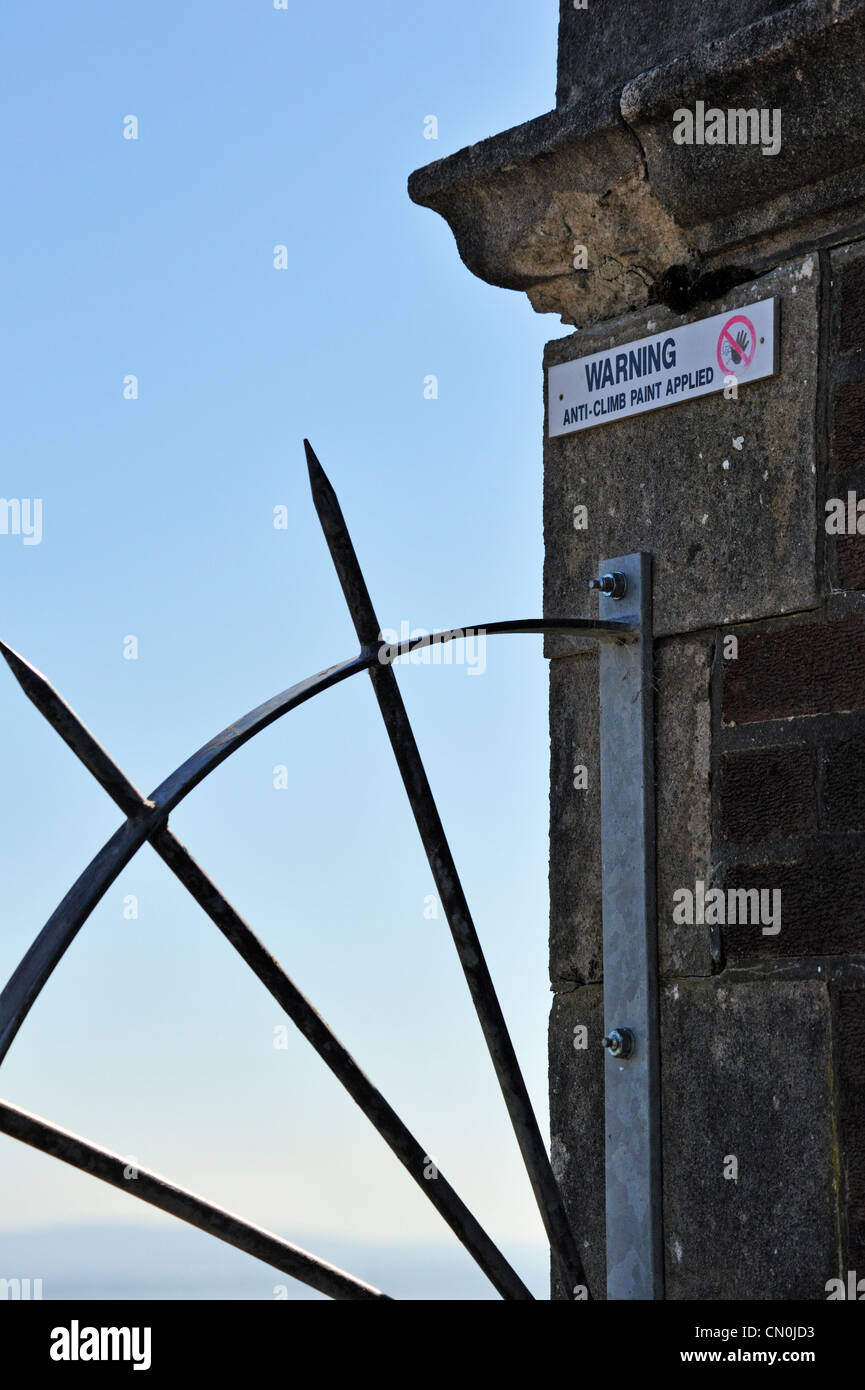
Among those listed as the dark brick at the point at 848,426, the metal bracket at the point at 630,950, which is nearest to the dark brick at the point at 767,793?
the metal bracket at the point at 630,950

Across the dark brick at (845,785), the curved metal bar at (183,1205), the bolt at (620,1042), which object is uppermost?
the dark brick at (845,785)

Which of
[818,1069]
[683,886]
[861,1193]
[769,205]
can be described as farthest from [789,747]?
[769,205]

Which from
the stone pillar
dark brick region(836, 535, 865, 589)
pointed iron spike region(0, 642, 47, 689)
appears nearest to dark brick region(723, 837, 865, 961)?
the stone pillar

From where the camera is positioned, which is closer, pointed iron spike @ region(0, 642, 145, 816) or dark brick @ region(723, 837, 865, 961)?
pointed iron spike @ region(0, 642, 145, 816)

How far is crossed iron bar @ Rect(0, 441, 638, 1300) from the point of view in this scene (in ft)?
6.57

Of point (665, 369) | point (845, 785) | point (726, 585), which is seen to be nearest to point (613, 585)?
point (726, 585)

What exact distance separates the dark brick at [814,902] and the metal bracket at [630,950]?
164 mm

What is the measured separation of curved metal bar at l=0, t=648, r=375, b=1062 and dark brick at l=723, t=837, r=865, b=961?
0.65 metres

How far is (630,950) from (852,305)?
98cm

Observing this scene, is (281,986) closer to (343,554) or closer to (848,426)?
(343,554)

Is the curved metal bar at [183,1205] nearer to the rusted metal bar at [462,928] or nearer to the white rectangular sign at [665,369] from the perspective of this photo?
the rusted metal bar at [462,928]

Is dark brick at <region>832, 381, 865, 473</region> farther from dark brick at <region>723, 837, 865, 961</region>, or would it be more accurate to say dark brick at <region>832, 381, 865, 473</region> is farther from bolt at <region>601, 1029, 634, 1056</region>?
bolt at <region>601, 1029, 634, 1056</region>

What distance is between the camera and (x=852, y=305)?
2592 mm

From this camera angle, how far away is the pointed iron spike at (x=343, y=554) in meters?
2.40
